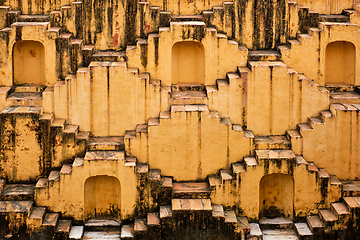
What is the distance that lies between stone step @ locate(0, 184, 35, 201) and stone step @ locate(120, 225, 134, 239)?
321cm

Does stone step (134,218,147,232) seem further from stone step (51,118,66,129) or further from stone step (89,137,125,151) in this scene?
stone step (51,118,66,129)

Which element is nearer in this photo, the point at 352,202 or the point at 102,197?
the point at 352,202

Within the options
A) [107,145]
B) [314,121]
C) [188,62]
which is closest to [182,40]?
[188,62]

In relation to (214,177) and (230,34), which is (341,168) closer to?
(214,177)

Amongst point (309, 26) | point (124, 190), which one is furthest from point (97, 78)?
point (309, 26)

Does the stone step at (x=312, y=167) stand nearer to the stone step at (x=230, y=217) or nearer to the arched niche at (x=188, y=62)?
the stone step at (x=230, y=217)

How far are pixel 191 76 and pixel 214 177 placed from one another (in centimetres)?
397

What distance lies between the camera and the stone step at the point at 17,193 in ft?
73.5

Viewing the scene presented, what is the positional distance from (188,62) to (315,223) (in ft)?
23.7

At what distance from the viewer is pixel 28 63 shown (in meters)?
24.4

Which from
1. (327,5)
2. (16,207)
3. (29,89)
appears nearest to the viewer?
(16,207)

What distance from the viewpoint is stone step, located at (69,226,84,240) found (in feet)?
71.9

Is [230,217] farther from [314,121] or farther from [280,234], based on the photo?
[314,121]

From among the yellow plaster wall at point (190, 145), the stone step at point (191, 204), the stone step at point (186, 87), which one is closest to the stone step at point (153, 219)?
the stone step at point (191, 204)
